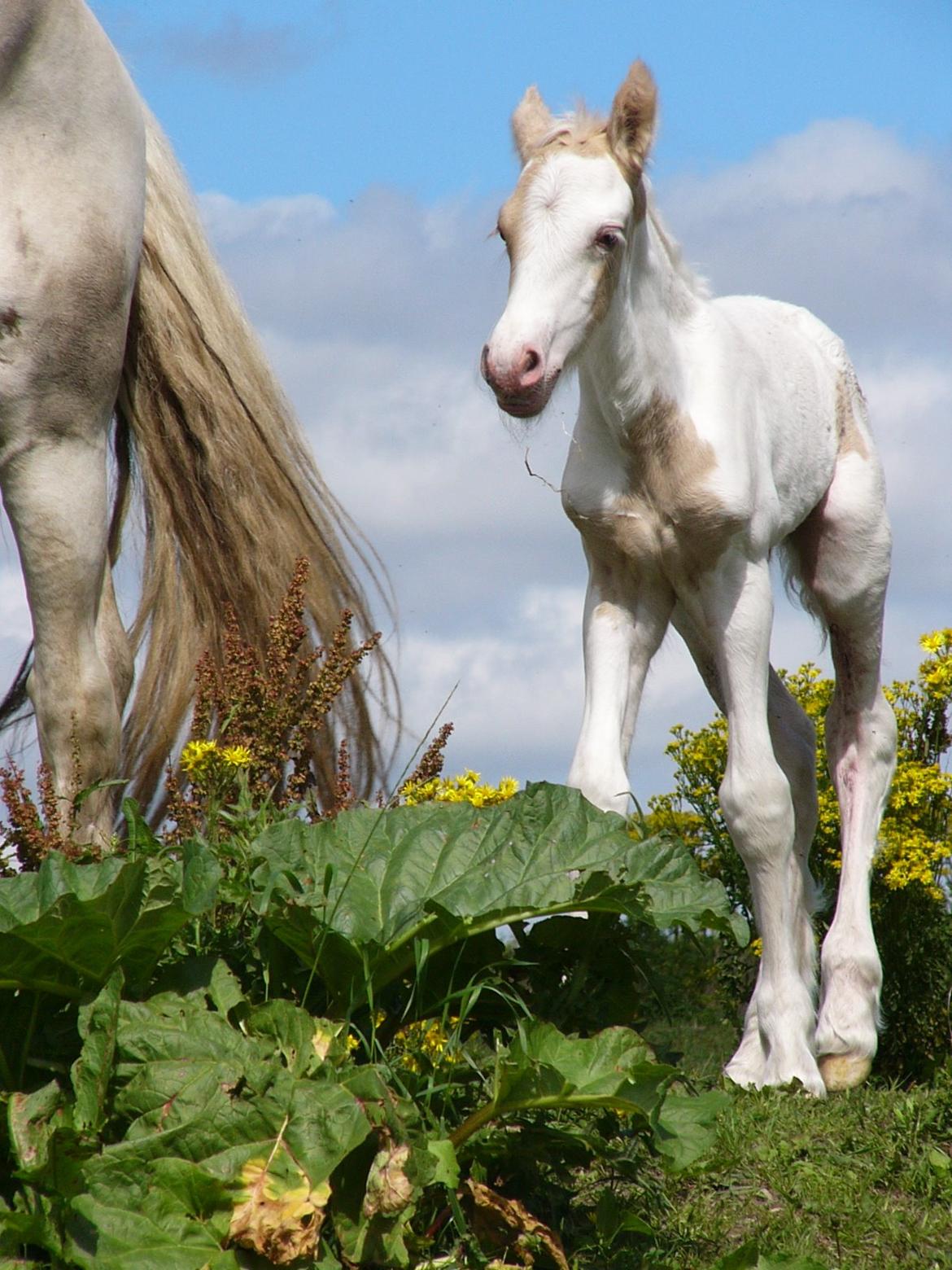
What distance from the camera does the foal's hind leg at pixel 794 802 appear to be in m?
4.32

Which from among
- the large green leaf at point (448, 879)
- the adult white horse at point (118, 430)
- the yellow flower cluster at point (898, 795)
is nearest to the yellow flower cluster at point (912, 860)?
the yellow flower cluster at point (898, 795)

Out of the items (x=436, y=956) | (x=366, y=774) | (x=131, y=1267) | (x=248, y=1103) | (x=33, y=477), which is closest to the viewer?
(x=131, y=1267)

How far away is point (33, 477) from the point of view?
3.98 metres

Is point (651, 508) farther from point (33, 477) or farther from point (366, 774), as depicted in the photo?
point (33, 477)

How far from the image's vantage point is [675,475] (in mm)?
4086

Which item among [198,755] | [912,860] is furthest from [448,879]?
[912,860]

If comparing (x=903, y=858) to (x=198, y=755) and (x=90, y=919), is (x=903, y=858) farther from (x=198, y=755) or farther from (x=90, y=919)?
(x=90, y=919)

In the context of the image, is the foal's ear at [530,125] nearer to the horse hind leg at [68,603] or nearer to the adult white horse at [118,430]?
the adult white horse at [118,430]

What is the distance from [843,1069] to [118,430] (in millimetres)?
2919

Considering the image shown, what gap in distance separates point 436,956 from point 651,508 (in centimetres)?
168

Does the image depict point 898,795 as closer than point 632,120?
No

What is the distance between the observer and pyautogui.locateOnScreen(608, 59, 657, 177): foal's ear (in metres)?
3.84

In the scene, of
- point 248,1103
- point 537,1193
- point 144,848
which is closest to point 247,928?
point 144,848

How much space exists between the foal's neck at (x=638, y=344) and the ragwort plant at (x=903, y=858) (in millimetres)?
2139
